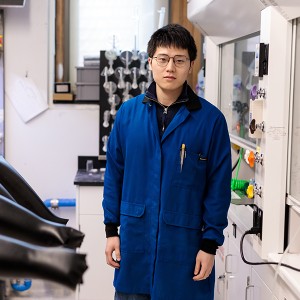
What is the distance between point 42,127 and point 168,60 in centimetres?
224

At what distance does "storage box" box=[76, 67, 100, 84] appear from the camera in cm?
379

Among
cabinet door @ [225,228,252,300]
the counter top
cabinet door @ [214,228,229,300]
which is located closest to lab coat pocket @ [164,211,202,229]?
cabinet door @ [225,228,252,300]

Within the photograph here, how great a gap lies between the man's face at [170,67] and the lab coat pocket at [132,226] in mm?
404

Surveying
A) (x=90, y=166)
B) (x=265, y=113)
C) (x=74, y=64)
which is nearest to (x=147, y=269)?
(x=265, y=113)

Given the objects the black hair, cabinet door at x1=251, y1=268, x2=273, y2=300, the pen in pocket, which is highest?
the black hair

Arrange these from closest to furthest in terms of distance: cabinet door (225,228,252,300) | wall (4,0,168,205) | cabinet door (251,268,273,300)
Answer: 1. cabinet door (251,268,273,300)
2. cabinet door (225,228,252,300)
3. wall (4,0,168,205)

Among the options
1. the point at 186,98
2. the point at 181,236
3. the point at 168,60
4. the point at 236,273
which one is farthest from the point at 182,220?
the point at 236,273

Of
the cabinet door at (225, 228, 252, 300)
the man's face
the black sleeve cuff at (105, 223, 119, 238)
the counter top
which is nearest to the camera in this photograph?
the man's face

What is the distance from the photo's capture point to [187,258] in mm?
1839

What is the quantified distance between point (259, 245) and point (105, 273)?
5.33ft

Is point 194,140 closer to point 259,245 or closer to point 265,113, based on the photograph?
point 265,113

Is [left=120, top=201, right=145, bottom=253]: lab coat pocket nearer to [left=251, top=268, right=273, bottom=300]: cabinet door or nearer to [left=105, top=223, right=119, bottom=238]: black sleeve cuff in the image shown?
[left=105, top=223, right=119, bottom=238]: black sleeve cuff

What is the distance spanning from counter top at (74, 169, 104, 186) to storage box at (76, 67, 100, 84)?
24.1 inches

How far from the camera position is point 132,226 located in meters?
1.83
